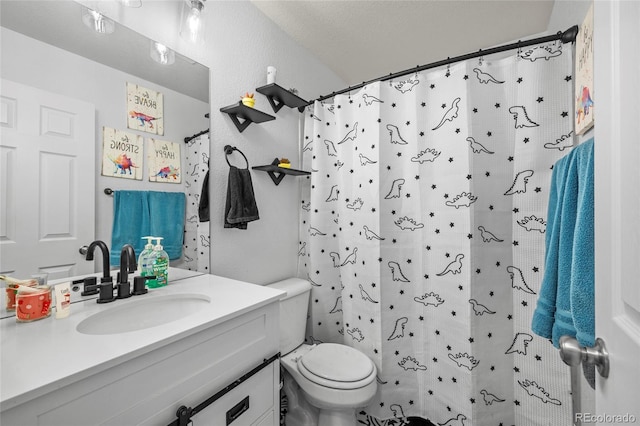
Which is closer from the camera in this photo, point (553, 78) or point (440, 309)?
point (553, 78)

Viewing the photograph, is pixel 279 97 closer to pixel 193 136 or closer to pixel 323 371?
pixel 193 136

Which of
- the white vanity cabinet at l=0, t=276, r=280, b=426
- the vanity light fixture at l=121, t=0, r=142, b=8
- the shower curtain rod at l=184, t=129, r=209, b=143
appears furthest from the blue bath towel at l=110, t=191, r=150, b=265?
the vanity light fixture at l=121, t=0, r=142, b=8

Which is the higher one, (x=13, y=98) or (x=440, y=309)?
(x=13, y=98)

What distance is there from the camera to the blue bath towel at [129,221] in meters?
1.03

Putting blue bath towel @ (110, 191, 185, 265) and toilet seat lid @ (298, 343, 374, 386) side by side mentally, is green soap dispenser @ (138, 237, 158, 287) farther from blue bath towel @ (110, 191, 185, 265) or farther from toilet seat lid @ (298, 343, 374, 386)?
toilet seat lid @ (298, 343, 374, 386)

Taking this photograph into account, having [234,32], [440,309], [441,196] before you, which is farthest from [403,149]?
[234,32]

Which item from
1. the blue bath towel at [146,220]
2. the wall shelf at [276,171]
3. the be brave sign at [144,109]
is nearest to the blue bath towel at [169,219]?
the blue bath towel at [146,220]

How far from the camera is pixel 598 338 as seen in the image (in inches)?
19.3

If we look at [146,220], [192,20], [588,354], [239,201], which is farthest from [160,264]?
[588,354]

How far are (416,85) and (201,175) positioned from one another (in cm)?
120

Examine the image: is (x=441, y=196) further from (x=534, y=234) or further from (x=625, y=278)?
(x=625, y=278)

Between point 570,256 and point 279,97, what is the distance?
160cm

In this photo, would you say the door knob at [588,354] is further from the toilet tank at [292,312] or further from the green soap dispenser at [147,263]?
the green soap dispenser at [147,263]

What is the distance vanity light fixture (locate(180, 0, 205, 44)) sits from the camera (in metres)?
1.21
